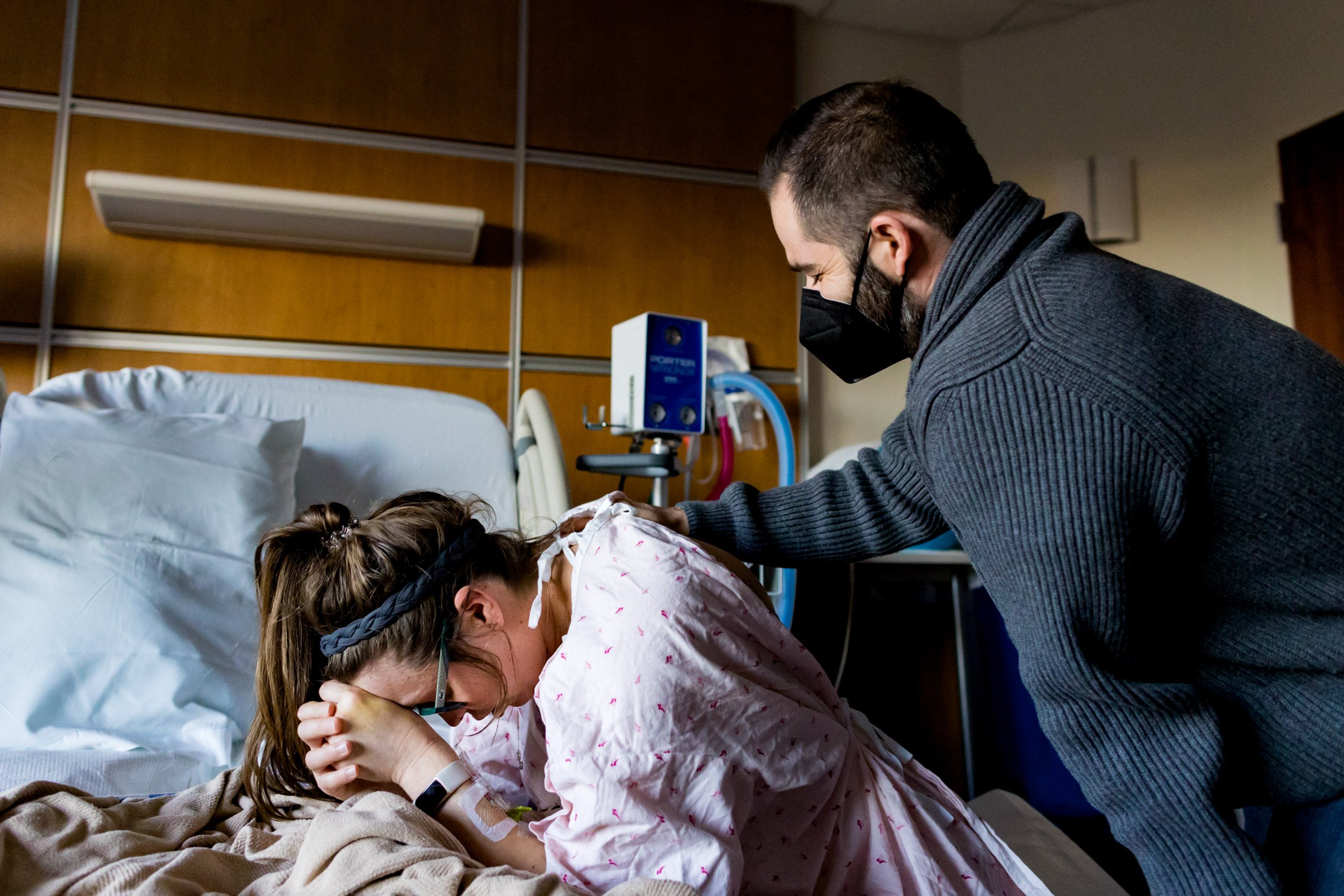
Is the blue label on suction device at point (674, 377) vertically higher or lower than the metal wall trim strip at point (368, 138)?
→ lower

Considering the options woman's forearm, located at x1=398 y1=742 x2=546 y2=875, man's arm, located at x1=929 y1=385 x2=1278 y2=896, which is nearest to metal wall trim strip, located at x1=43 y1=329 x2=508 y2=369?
woman's forearm, located at x1=398 y1=742 x2=546 y2=875

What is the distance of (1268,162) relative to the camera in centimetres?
284

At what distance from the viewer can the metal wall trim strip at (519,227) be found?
2703 millimetres

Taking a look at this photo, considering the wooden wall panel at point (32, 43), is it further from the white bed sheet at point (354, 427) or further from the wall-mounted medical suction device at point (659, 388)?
the wall-mounted medical suction device at point (659, 388)

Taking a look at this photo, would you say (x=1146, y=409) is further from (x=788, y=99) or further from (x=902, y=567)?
(x=788, y=99)

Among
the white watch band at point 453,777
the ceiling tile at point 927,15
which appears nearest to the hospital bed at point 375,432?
the white watch band at point 453,777

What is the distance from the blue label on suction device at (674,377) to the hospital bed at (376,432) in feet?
0.88

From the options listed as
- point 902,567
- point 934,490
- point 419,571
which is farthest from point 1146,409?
point 902,567

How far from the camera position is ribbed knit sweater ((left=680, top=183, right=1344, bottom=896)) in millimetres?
800

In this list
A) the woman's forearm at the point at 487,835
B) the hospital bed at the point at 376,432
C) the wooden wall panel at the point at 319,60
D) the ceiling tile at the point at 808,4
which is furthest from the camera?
the ceiling tile at the point at 808,4

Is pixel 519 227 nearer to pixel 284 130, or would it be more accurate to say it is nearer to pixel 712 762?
pixel 284 130

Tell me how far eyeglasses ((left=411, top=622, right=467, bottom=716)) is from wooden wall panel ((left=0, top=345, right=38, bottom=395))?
6.01 feet

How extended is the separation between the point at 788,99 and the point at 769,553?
2.18m

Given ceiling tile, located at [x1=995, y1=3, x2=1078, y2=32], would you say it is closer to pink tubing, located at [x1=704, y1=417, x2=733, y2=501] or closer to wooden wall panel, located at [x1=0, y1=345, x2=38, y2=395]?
pink tubing, located at [x1=704, y1=417, x2=733, y2=501]
